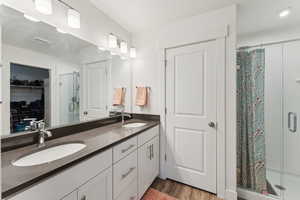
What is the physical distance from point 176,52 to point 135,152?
1.46 meters

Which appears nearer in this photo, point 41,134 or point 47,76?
point 41,134

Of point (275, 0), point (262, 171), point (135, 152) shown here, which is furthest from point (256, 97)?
point (135, 152)

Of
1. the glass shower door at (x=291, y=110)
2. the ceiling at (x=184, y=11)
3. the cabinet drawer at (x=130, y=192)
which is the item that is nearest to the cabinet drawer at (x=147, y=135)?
the cabinet drawer at (x=130, y=192)

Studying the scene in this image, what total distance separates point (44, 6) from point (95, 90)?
980 millimetres

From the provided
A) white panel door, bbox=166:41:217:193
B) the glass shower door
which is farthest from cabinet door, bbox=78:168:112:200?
the glass shower door

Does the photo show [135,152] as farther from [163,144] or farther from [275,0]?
[275,0]

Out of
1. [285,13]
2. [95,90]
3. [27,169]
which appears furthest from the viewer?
[95,90]

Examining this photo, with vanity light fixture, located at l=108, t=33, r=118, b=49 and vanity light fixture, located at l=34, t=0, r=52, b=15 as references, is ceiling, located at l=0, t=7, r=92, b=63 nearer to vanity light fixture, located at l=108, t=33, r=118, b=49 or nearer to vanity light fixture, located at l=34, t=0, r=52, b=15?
vanity light fixture, located at l=34, t=0, r=52, b=15

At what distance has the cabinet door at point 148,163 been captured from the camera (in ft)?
5.35

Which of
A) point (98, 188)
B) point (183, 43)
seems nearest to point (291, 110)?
point (183, 43)

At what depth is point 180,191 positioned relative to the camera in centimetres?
183

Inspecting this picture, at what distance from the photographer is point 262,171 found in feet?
5.65

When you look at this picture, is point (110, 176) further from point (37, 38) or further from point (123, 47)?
point (123, 47)

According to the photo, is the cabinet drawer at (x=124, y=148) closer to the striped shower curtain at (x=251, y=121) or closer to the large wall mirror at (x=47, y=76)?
the large wall mirror at (x=47, y=76)
